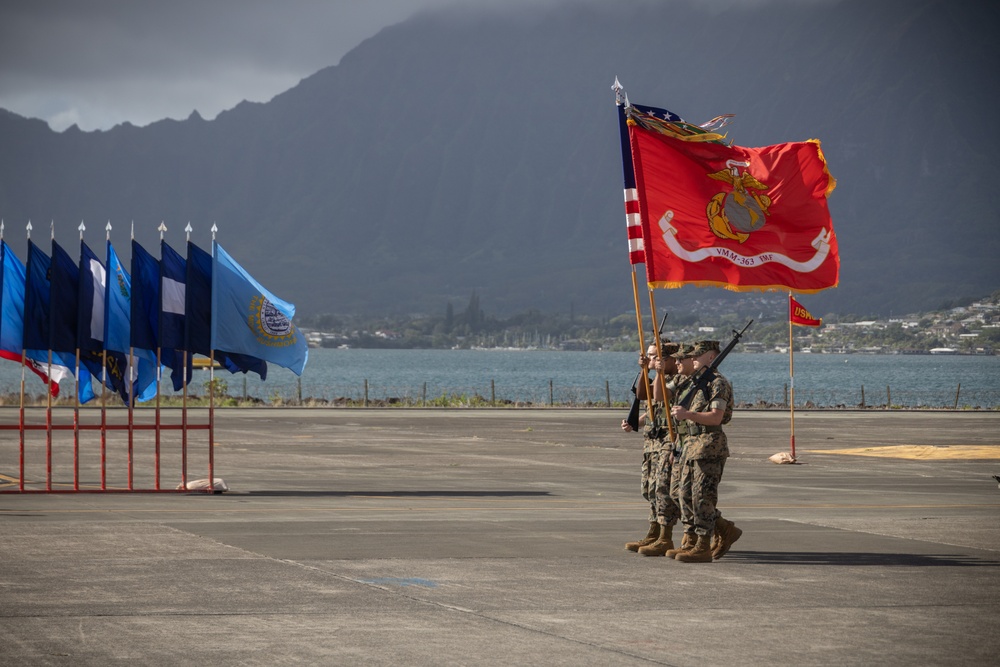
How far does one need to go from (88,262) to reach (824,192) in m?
10.5

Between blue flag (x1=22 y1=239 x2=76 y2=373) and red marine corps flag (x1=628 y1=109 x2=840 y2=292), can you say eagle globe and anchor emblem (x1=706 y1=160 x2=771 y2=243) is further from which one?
blue flag (x1=22 y1=239 x2=76 y2=373)

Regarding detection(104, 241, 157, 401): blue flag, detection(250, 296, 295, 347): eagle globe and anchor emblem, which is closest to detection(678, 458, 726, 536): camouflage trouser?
detection(250, 296, 295, 347): eagle globe and anchor emblem

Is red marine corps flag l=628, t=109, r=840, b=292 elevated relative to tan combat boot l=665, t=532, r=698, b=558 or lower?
elevated

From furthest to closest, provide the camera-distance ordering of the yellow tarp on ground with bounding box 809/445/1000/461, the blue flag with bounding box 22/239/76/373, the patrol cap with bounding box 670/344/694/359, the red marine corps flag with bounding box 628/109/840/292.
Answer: the yellow tarp on ground with bounding box 809/445/1000/461
the blue flag with bounding box 22/239/76/373
the red marine corps flag with bounding box 628/109/840/292
the patrol cap with bounding box 670/344/694/359

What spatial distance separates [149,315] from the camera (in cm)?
2117

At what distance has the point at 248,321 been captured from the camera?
21328 millimetres

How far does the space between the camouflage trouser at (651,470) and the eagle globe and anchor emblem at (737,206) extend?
2.59 meters

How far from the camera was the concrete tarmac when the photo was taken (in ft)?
32.6

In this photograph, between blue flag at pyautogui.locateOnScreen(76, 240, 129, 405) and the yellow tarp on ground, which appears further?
the yellow tarp on ground

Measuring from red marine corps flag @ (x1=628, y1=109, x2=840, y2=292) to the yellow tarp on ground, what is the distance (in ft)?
49.2

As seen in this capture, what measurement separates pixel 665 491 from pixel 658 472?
0.65ft

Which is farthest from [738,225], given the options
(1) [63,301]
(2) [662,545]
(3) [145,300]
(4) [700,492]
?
(1) [63,301]

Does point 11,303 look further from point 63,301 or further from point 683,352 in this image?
point 683,352

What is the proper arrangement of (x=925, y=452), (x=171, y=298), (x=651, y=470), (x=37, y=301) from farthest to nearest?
1. (x=925, y=452)
2. (x=37, y=301)
3. (x=171, y=298)
4. (x=651, y=470)
